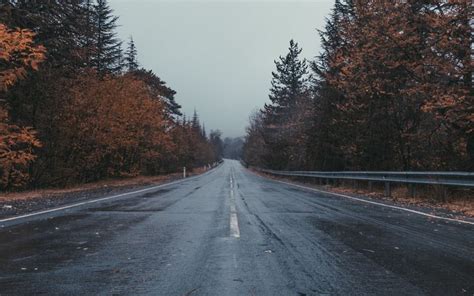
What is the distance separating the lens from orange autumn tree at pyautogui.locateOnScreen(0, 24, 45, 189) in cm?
1617

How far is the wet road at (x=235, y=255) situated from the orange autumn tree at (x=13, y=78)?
879 cm

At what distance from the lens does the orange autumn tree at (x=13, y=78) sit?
16.2m

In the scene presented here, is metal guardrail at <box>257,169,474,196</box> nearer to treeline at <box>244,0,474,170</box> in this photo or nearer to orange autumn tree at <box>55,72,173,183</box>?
treeline at <box>244,0,474,170</box>

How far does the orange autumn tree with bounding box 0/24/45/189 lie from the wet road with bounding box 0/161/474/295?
8790mm

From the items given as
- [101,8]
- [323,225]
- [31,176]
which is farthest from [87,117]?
[101,8]

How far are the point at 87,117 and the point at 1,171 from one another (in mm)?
6771

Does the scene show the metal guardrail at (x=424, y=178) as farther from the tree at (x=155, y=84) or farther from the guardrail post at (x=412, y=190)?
the tree at (x=155, y=84)

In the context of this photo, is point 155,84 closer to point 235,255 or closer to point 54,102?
point 54,102

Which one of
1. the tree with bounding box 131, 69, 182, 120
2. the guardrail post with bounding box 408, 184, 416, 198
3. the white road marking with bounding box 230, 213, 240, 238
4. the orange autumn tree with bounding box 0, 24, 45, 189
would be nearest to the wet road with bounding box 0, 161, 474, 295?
the white road marking with bounding box 230, 213, 240, 238

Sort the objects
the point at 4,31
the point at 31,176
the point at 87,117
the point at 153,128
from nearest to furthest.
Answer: the point at 4,31
the point at 31,176
the point at 87,117
the point at 153,128

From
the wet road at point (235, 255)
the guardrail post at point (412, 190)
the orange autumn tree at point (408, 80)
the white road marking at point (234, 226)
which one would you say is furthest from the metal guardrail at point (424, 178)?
the white road marking at point (234, 226)

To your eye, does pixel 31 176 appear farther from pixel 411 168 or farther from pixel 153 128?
pixel 411 168

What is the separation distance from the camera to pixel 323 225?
9141 mm

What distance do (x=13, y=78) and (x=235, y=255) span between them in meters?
14.6
